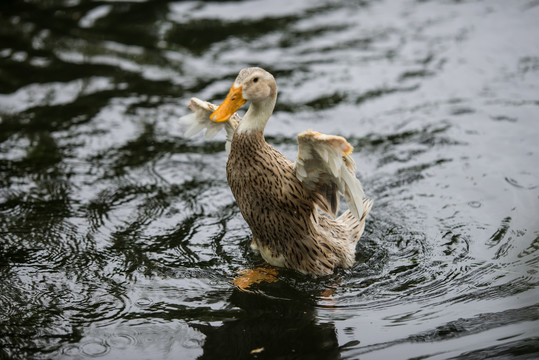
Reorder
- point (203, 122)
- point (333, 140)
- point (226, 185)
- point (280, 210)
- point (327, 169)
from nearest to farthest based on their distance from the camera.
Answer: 1. point (333, 140)
2. point (327, 169)
3. point (280, 210)
4. point (203, 122)
5. point (226, 185)

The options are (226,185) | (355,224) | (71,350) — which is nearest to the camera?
(71,350)

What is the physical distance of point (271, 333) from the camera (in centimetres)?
410

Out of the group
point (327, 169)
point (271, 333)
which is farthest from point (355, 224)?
point (271, 333)

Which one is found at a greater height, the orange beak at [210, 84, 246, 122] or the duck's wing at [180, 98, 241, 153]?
the orange beak at [210, 84, 246, 122]

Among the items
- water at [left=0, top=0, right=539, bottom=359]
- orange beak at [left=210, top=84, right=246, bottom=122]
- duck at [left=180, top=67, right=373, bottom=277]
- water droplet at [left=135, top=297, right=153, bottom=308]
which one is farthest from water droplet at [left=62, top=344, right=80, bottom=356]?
orange beak at [left=210, top=84, right=246, bottom=122]

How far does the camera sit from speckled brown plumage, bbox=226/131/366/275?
4.55 metres

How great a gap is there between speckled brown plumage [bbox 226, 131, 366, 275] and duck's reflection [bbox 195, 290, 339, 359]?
467 millimetres

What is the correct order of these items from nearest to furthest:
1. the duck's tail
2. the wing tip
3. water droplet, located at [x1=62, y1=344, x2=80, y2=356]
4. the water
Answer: water droplet, located at [x1=62, y1=344, x2=80, y2=356]
the wing tip
the water
the duck's tail

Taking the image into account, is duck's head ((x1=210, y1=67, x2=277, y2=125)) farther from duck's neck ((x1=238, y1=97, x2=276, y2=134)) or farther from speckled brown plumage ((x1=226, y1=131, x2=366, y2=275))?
speckled brown plumage ((x1=226, y1=131, x2=366, y2=275))

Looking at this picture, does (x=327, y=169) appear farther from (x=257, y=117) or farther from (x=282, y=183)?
(x=257, y=117)

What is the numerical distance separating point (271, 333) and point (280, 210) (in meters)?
0.97

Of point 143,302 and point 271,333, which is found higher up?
point 143,302

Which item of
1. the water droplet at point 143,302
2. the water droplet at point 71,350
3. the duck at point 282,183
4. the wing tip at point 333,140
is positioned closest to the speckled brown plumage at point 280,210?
the duck at point 282,183

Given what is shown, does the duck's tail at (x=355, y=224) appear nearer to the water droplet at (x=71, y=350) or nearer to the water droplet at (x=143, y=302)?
the water droplet at (x=143, y=302)
